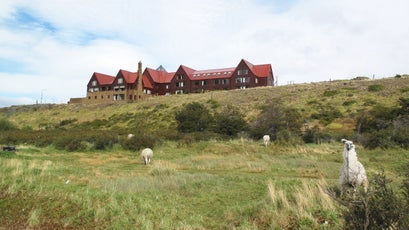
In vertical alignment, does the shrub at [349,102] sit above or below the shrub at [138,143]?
above

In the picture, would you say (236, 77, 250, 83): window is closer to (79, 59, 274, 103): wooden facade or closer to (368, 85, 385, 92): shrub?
(79, 59, 274, 103): wooden facade

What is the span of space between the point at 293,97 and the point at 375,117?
23.5 meters

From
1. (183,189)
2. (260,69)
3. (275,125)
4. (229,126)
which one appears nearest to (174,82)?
(260,69)

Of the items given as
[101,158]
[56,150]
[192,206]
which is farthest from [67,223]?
[56,150]

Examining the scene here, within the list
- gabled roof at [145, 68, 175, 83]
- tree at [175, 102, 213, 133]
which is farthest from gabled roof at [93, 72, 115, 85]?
tree at [175, 102, 213, 133]

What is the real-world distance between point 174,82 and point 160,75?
6.03m

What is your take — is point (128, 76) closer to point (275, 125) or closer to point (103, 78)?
point (103, 78)

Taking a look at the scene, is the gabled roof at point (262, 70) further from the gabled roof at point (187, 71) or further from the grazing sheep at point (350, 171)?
the grazing sheep at point (350, 171)

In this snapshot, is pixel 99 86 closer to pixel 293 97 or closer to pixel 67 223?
pixel 293 97

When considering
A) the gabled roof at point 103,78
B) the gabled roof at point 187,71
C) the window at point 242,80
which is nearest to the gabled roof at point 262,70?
the window at point 242,80

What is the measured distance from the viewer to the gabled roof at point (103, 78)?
83125 mm

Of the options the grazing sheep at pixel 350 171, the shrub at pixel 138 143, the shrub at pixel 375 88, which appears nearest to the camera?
the grazing sheep at pixel 350 171

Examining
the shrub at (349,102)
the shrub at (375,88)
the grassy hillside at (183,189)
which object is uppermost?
the shrub at (375,88)

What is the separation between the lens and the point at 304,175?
15.0m
